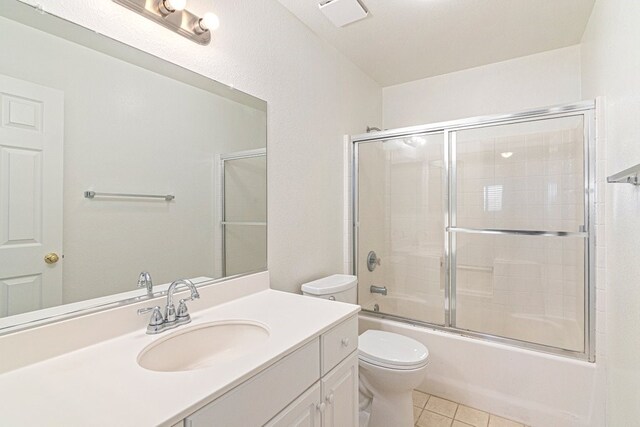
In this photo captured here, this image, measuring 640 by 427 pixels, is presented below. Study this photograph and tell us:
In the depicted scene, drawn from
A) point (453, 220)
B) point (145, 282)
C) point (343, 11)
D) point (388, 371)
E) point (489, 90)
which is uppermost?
point (343, 11)

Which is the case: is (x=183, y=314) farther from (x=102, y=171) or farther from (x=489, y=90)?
(x=489, y=90)

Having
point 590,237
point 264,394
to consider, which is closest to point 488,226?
point 590,237

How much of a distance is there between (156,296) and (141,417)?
61 cm

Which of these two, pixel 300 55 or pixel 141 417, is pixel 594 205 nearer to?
pixel 300 55

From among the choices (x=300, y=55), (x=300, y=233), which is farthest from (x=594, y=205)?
(x=300, y=55)

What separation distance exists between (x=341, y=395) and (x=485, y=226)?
1635 millimetres

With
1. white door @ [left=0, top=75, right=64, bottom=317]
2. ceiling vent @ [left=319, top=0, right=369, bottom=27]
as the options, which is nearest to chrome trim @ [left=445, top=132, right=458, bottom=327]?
ceiling vent @ [left=319, top=0, right=369, bottom=27]

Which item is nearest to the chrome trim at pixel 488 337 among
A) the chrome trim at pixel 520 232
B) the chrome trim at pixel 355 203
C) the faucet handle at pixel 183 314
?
the chrome trim at pixel 355 203

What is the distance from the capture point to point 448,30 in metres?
2.07

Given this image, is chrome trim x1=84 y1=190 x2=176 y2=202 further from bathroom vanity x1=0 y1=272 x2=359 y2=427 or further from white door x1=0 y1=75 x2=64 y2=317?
bathroom vanity x1=0 y1=272 x2=359 y2=427

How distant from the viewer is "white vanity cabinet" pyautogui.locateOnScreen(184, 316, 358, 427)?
778 mm

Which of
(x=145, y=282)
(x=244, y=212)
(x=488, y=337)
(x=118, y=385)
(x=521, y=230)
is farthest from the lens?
(x=521, y=230)

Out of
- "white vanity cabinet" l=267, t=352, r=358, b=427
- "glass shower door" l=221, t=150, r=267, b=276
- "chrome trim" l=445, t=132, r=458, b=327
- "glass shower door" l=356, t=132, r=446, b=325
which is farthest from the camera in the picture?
"glass shower door" l=356, t=132, r=446, b=325

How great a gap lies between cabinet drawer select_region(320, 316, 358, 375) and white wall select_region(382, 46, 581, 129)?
221 cm
